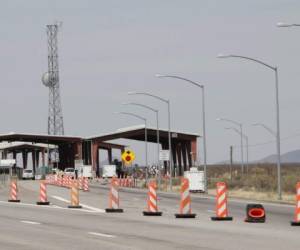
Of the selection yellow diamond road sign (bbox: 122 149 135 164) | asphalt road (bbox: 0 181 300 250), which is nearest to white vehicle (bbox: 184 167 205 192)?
yellow diamond road sign (bbox: 122 149 135 164)

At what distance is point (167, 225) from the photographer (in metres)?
24.1

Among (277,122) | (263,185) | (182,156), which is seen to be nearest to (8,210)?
(277,122)

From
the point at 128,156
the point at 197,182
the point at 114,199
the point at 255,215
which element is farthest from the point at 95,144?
the point at 255,215

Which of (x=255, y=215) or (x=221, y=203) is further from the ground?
(x=221, y=203)

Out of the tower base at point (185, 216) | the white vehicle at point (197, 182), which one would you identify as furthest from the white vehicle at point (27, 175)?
the tower base at point (185, 216)

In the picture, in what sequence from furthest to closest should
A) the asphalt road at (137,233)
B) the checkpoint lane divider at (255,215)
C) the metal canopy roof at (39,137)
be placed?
the metal canopy roof at (39,137), the checkpoint lane divider at (255,215), the asphalt road at (137,233)

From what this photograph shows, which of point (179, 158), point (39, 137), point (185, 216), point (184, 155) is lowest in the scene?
point (185, 216)

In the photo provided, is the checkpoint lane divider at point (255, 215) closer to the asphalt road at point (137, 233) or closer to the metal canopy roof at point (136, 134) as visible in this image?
the asphalt road at point (137, 233)

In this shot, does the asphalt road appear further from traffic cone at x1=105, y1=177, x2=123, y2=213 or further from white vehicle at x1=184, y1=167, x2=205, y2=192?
white vehicle at x1=184, y1=167, x2=205, y2=192

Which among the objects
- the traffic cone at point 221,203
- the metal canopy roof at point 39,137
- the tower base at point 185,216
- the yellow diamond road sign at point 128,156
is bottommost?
the tower base at point 185,216

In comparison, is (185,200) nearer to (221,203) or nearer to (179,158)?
(221,203)

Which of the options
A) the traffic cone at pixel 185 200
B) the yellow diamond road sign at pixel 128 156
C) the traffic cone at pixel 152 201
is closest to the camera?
the traffic cone at pixel 185 200

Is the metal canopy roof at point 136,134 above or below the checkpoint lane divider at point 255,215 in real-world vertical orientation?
above

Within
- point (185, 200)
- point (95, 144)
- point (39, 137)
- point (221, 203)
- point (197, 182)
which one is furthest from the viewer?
point (95, 144)
